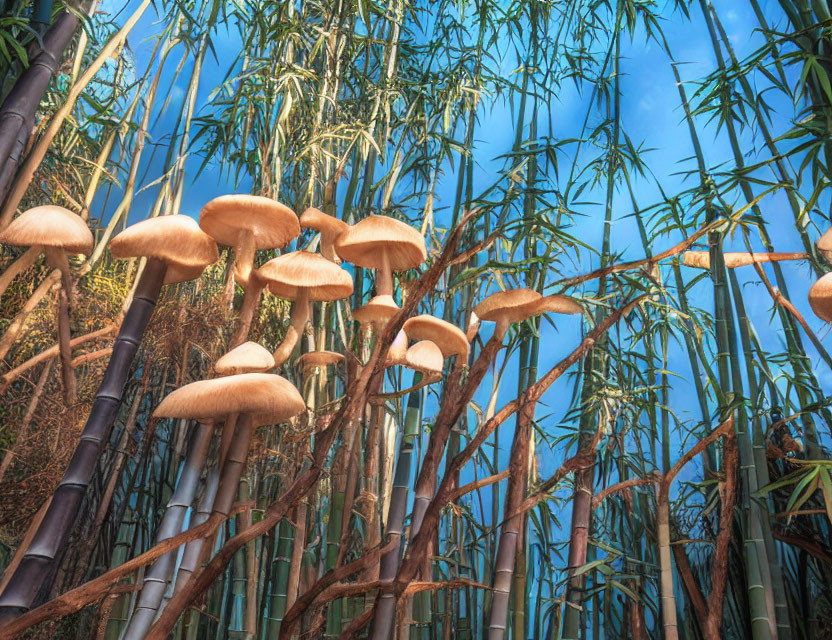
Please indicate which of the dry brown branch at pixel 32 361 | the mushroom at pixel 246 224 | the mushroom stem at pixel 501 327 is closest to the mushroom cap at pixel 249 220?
the mushroom at pixel 246 224

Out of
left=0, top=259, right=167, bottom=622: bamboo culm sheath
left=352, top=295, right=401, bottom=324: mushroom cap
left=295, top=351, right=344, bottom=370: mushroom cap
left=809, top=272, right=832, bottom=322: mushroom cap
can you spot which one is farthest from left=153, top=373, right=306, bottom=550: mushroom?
left=809, top=272, right=832, bottom=322: mushroom cap

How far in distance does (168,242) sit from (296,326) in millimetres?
311

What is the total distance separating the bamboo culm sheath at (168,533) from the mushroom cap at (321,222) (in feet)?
1.52

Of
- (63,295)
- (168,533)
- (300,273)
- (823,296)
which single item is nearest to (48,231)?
(63,295)

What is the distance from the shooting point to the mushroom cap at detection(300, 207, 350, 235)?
4.99 feet

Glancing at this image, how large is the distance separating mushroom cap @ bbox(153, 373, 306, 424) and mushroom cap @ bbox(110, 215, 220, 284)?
0.93 ft

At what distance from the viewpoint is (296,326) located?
1.51 meters

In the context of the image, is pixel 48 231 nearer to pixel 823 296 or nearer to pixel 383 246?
pixel 383 246

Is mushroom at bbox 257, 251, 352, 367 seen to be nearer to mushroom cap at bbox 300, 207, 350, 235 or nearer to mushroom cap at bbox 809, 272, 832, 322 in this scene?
mushroom cap at bbox 300, 207, 350, 235

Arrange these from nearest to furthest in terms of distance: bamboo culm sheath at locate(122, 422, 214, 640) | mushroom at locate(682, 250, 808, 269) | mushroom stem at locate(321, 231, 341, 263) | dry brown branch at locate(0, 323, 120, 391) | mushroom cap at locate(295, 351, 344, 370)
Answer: bamboo culm sheath at locate(122, 422, 214, 640), mushroom stem at locate(321, 231, 341, 263), mushroom cap at locate(295, 351, 344, 370), dry brown branch at locate(0, 323, 120, 391), mushroom at locate(682, 250, 808, 269)

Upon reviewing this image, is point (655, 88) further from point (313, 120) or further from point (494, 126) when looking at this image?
point (313, 120)

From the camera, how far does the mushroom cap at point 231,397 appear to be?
3.93 ft

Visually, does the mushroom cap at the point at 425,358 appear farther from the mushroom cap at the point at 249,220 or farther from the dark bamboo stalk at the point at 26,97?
the dark bamboo stalk at the point at 26,97

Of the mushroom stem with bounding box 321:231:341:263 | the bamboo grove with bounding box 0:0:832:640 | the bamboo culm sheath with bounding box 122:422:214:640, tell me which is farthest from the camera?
the mushroom stem with bounding box 321:231:341:263
